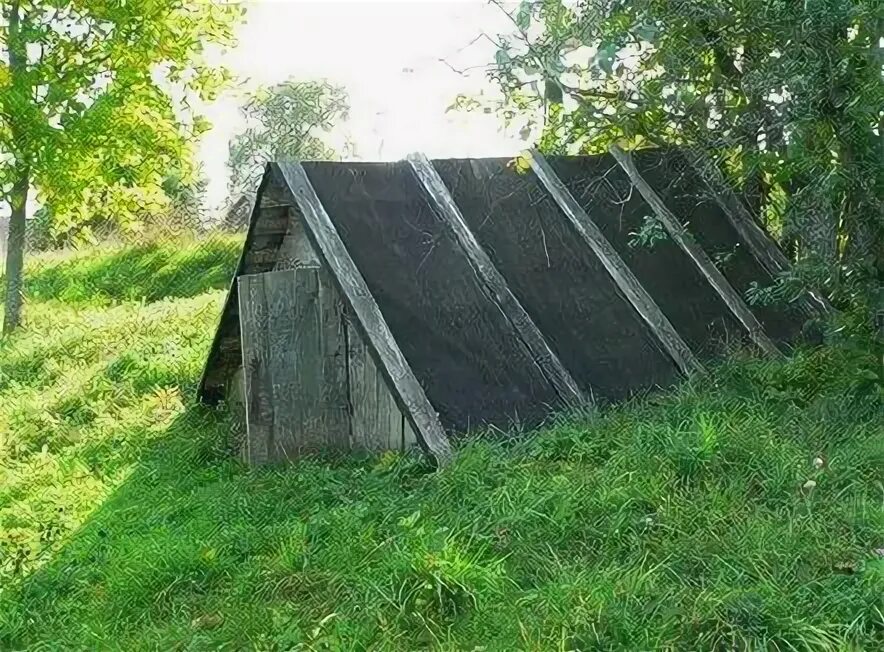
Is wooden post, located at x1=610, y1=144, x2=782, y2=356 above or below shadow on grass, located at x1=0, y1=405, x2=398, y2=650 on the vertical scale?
above

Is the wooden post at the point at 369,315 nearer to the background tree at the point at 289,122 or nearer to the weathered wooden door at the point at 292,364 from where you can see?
the weathered wooden door at the point at 292,364

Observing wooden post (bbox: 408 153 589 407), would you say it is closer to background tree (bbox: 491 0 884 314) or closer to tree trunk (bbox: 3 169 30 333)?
background tree (bbox: 491 0 884 314)

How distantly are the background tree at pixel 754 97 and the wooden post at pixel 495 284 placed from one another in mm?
935

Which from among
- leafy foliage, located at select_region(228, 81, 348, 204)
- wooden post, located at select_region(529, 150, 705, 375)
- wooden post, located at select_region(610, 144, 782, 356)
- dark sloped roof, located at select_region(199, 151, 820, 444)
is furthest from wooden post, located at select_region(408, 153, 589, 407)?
leafy foliage, located at select_region(228, 81, 348, 204)

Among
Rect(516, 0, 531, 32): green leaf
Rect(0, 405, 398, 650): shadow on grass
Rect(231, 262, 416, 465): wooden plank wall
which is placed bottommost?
Rect(0, 405, 398, 650): shadow on grass

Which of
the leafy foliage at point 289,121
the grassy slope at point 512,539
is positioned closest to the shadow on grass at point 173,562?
the grassy slope at point 512,539

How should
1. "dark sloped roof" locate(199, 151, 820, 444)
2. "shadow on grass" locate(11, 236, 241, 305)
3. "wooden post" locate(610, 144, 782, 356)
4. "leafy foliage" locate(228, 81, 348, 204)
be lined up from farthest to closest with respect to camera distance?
"leafy foliage" locate(228, 81, 348, 204), "shadow on grass" locate(11, 236, 241, 305), "wooden post" locate(610, 144, 782, 356), "dark sloped roof" locate(199, 151, 820, 444)

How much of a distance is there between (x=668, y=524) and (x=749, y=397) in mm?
1827

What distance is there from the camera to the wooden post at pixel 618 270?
5926 millimetres

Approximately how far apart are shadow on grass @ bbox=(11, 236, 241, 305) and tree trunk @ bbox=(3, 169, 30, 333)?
1412 mm

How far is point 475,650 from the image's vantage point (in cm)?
299

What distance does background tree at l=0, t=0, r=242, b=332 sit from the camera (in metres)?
11.0

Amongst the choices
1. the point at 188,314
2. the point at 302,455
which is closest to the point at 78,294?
the point at 188,314

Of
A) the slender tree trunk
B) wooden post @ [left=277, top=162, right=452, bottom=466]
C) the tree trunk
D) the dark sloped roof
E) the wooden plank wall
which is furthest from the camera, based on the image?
the tree trunk
